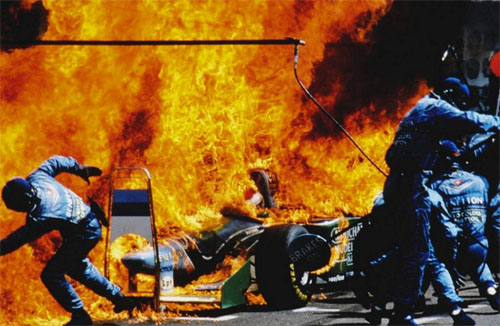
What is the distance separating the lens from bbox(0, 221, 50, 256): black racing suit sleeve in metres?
6.92

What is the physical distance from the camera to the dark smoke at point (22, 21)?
1131 cm

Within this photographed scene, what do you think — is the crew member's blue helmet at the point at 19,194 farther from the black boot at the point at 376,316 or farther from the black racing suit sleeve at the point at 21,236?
the black boot at the point at 376,316

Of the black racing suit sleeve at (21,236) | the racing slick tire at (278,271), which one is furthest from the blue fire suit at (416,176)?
the black racing suit sleeve at (21,236)

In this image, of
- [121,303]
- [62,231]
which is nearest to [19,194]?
[62,231]

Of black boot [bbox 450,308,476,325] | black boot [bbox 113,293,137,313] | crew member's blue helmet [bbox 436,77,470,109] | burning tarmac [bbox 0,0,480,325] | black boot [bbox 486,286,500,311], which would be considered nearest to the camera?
black boot [bbox 450,308,476,325]

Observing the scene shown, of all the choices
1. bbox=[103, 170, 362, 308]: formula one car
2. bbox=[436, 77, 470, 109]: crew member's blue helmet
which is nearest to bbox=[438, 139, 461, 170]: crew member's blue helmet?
bbox=[103, 170, 362, 308]: formula one car

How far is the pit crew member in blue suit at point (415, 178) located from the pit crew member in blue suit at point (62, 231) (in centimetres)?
276

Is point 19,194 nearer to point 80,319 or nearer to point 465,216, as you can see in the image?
point 80,319

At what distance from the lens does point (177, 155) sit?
991cm

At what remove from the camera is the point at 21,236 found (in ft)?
22.9

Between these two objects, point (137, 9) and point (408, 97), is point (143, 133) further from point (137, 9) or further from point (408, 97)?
point (408, 97)

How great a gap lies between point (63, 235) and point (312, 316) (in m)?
2.59

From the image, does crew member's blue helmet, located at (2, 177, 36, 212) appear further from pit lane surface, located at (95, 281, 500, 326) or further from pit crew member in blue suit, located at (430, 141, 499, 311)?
pit crew member in blue suit, located at (430, 141, 499, 311)

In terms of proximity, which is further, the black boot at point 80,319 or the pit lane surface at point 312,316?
the pit lane surface at point 312,316
